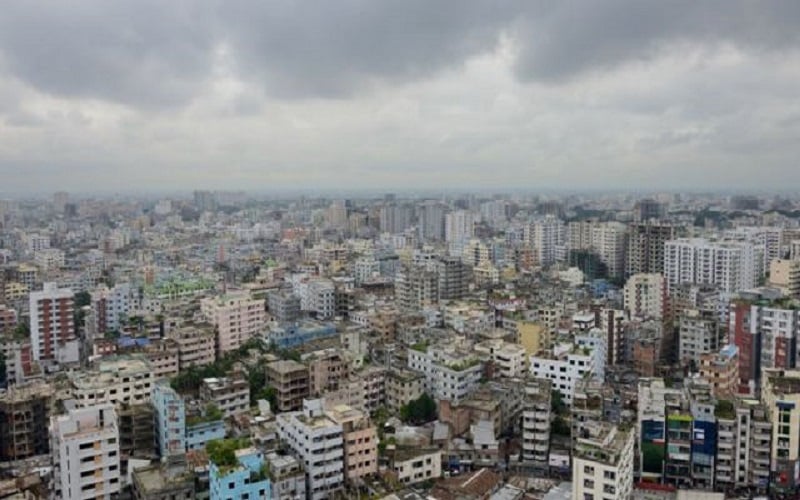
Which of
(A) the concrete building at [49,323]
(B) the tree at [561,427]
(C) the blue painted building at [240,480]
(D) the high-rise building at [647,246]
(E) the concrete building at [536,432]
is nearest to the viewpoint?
(C) the blue painted building at [240,480]

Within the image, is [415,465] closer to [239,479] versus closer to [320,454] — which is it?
[320,454]

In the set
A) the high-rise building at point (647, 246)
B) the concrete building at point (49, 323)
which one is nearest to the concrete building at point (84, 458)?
the concrete building at point (49, 323)

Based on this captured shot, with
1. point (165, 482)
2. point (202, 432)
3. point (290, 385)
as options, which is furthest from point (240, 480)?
point (290, 385)

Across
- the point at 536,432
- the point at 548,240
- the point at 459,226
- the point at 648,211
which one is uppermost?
the point at 648,211

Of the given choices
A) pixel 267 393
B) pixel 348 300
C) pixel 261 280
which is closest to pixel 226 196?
pixel 261 280

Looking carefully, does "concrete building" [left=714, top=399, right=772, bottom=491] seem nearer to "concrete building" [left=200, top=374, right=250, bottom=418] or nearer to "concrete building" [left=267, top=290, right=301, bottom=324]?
"concrete building" [left=200, top=374, right=250, bottom=418]

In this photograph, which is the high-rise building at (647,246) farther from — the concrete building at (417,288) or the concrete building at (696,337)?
the concrete building at (696,337)

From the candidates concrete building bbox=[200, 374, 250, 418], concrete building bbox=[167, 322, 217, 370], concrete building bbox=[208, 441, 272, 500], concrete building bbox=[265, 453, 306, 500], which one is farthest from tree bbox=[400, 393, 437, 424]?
concrete building bbox=[167, 322, 217, 370]
